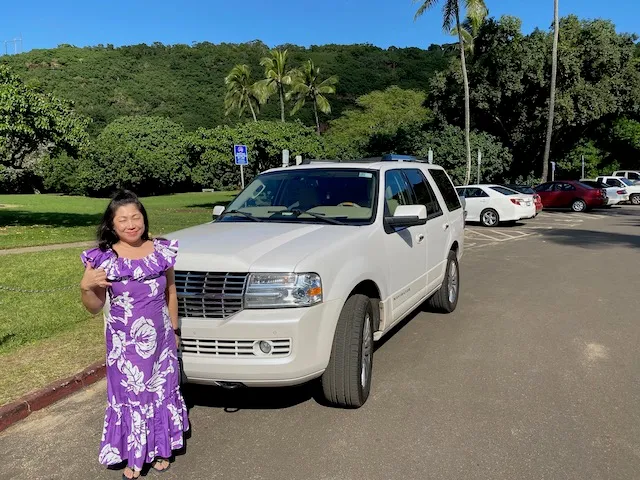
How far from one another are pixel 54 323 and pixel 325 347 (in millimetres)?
4160

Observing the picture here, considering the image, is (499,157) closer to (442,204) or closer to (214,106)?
(442,204)

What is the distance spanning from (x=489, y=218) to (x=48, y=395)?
60.0ft

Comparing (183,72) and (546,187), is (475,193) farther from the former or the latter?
(183,72)

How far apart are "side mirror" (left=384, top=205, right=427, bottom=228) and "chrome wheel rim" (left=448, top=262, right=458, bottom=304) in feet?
8.16

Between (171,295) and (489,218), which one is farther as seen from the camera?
(489,218)

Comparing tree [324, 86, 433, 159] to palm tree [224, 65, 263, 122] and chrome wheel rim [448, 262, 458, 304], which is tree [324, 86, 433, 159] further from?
chrome wheel rim [448, 262, 458, 304]

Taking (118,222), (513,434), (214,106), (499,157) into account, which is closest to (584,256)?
(513,434)

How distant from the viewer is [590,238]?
1599 cm

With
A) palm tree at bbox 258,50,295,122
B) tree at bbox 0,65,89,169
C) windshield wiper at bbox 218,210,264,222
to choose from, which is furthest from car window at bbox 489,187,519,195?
palm tree at bbox 258,50,295,122

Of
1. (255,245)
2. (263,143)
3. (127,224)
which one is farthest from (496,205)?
(127,224)

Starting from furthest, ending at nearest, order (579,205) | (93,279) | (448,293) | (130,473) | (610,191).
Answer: (610,191) < (579,205) < (448,293) < (130,473) < (93,279)

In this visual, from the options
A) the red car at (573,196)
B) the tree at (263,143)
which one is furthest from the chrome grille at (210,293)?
the tree at (263,143)

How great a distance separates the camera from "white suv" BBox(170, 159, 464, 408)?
3701 mm

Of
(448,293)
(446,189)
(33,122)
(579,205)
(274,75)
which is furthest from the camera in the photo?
(274,75)
